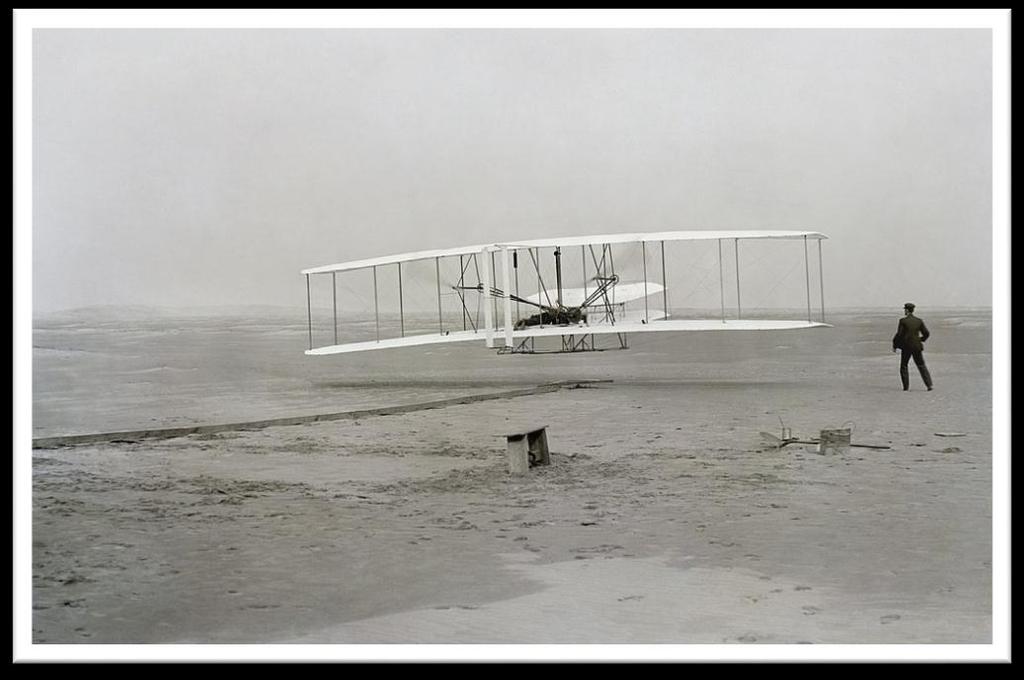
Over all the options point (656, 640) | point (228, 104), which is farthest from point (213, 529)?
point (228, 104)

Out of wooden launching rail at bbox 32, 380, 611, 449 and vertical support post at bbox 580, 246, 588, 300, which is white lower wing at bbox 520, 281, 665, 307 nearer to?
vertical support post at bbox 580, 246, 588, 300

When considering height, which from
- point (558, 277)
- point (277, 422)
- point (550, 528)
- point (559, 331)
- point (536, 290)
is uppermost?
point (558, 277)

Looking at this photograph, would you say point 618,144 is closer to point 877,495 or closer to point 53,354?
point 877,495

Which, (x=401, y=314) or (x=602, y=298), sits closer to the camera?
(x=401, y=314)

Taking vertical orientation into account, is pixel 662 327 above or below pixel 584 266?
below

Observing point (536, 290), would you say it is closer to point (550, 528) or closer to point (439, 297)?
point (439, 297)

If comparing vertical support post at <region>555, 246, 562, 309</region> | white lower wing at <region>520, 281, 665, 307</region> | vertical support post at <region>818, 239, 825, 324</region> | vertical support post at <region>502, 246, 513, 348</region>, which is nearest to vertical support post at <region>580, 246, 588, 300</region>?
white lower wing at <region>520, 281, 665, 307</region>

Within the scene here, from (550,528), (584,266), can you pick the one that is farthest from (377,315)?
(550,528)
